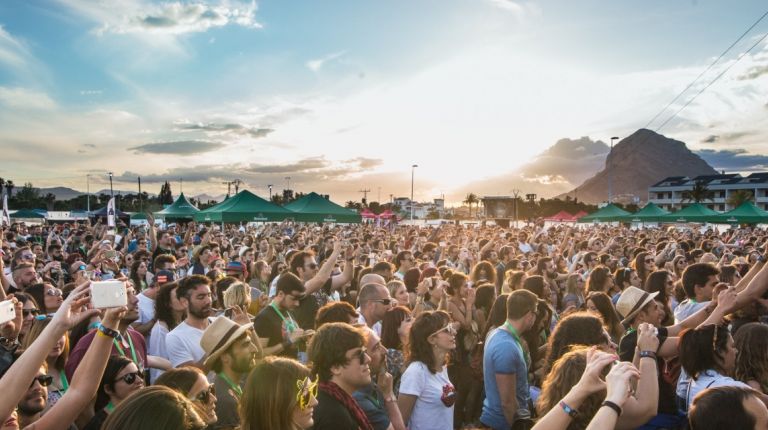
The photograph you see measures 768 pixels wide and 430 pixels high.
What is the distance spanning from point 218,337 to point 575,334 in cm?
250

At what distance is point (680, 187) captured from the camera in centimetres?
11562

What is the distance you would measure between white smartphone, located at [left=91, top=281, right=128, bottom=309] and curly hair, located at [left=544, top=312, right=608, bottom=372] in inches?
110

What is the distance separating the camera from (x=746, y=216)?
25.9 m

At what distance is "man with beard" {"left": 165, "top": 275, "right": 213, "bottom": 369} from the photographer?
4.12 metres

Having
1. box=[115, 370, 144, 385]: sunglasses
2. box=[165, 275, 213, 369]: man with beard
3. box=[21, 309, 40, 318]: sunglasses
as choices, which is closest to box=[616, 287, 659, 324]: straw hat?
box=[165, 275, 213, 369]: man with beard

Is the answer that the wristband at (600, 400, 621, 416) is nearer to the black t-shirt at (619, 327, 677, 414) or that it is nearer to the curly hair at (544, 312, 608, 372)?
the curly hair at (544, 312, 608, 372)

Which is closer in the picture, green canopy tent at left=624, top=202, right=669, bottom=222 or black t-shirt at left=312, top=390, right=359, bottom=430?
Answer: black t-shirt at left=312, top=390, right=359, bottom=430

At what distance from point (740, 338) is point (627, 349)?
737 millimetres

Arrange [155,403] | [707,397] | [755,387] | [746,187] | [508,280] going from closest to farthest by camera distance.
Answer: [155,403] → [707,397] → [755,387] → [508,280] → [746,187]

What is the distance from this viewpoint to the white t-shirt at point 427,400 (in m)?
3.57

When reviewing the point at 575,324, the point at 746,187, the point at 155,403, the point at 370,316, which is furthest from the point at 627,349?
the point at 746,187

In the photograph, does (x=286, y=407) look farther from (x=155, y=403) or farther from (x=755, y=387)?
(x=755, y=387)

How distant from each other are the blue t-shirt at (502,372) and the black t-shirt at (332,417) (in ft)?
5.06

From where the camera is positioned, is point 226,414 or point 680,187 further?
point 680,187
